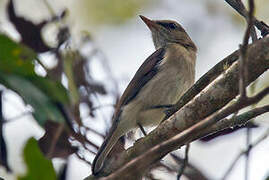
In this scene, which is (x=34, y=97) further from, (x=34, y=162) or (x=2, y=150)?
(x=2, y=150)

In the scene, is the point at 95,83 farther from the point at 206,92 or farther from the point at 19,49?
the point at 19,49

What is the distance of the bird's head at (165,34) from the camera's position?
646 centimetres

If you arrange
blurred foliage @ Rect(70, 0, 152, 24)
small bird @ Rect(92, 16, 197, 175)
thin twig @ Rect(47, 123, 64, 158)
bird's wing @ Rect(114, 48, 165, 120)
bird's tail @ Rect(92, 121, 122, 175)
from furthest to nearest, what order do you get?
blurred foliage @ Rect(70, 0, 152, 24)
bird's wing @ Rect(114, 48, 165, 120)
small bird @ Rect(92, 16, 197, 175)
bird's tail @ Rect(92, 121, 122, 175)
thin twig @ Rect(47, 123, 64, 158)

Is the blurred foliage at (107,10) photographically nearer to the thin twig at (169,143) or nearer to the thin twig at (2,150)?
the thin twig at (2,150)

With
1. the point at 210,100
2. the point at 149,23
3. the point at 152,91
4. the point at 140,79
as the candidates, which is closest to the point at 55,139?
the point at 210,100

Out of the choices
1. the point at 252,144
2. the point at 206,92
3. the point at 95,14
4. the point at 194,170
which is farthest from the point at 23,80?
the point at 95,14

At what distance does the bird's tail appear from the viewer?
397 cm

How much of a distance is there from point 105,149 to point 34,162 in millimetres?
2783

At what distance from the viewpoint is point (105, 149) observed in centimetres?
459

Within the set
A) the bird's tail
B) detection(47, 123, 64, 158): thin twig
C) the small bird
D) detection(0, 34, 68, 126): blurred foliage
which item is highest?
detection(0, 34, 68, 126): blurred foliage

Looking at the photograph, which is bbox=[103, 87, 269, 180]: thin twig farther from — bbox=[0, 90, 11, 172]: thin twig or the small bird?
the small bird

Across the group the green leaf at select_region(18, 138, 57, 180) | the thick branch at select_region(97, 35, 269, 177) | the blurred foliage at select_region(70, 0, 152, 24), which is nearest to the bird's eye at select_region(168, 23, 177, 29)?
the blurred foliage at select_region(70, 0, 152, 24)

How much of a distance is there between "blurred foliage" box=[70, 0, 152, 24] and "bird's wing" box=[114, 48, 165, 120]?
4.19 feet

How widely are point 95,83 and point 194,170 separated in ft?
3.80
